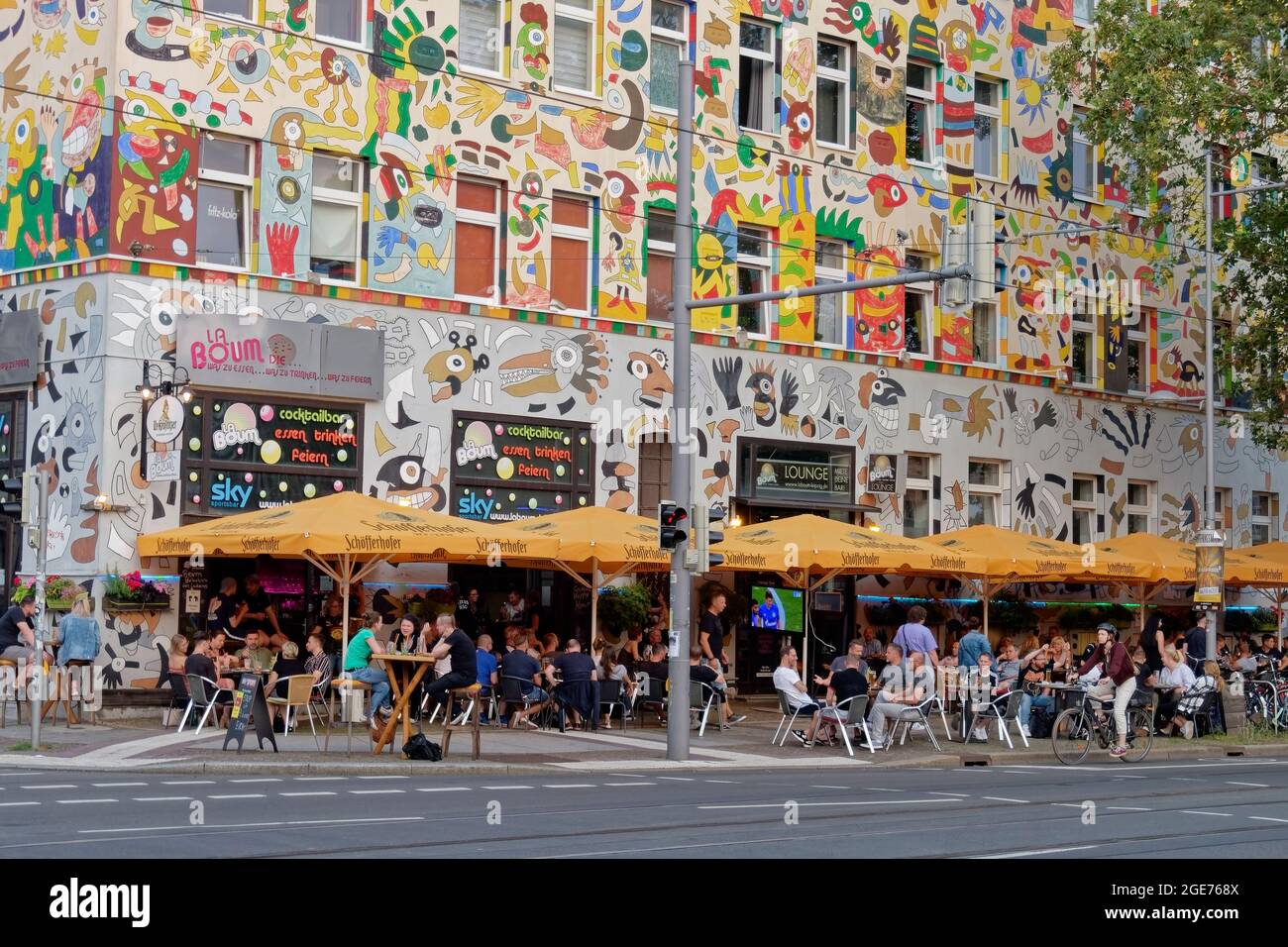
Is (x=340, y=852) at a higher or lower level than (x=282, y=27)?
lower

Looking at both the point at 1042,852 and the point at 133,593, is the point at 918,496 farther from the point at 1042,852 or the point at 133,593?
the point at 1042,852

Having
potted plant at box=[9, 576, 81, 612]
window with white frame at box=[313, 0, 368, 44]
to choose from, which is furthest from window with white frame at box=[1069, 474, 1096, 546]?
potted plant at box=[9, 576, 81, 612]

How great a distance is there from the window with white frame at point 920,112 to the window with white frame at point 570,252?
8780 millimetres

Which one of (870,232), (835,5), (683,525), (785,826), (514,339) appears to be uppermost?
(835,5)

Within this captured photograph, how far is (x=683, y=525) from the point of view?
24.1 m

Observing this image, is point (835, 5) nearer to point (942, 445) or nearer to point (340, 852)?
point (942, 445)

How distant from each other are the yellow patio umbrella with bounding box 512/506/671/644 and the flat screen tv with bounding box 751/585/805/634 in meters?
5.82

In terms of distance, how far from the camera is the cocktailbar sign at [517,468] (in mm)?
30547

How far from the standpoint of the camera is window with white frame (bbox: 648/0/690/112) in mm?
33625

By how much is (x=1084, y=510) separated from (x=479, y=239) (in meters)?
16.6

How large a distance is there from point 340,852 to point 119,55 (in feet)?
57.9

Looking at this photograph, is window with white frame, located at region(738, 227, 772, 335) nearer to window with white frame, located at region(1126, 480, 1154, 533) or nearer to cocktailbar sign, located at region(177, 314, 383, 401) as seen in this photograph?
cocktailbar sign, located at region(177, 314, 383, 401)
